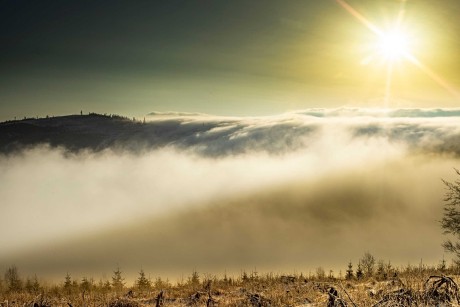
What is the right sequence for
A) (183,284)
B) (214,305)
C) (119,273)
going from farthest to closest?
(119,273) < (183,284) < (214,305)

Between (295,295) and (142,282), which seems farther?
(142,282)

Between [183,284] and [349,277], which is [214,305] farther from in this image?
[349,277]

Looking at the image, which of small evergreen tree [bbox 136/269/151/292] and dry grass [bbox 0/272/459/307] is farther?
small evergreen tree [bbox 136/269/151/292]

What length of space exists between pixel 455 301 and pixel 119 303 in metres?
9.19

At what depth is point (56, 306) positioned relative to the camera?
15391 millimetres

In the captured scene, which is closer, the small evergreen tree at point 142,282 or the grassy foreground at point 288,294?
the grassy foreground at point 288,294

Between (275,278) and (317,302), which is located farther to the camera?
(275,278)

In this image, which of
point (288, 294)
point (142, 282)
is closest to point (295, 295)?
point (288, 294)

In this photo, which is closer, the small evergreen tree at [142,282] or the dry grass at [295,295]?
the dry grass at [295,295]

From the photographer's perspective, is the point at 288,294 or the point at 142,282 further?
the point at 142,282

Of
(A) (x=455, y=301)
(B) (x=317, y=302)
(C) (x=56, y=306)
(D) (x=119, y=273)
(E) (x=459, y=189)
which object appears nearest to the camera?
(A) (x=455, y=301)

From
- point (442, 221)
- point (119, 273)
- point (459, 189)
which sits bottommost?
point (119, 273)

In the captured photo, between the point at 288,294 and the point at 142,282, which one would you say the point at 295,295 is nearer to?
the point at 288,294

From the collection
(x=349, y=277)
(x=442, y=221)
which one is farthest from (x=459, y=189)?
(x=349, y=277)
